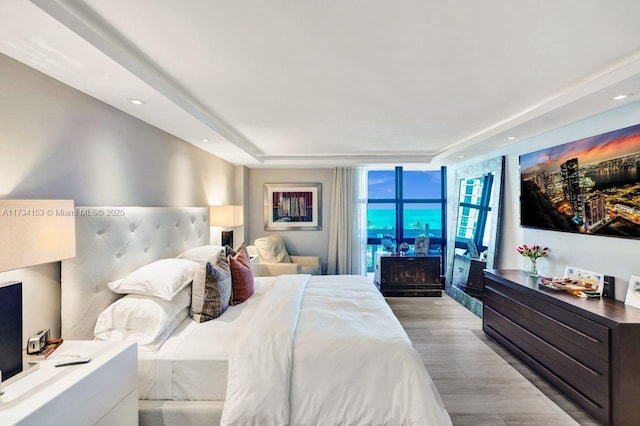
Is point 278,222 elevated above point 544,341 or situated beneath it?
elevated above

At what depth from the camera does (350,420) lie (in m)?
1.74

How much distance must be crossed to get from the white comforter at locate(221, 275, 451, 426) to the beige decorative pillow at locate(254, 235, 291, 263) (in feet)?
9.72

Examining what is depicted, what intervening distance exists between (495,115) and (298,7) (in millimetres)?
2343

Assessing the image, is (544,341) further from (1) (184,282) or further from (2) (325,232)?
(2) (325,232)

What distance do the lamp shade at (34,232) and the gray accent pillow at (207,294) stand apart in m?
0.94

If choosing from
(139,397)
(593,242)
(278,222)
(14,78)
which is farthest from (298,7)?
(278,222)

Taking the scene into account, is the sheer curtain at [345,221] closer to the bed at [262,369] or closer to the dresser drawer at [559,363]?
the dresser drawer at [559,363]

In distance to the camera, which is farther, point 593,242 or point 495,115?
point 495,115

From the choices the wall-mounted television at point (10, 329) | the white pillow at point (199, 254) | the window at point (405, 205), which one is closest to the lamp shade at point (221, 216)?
the white pillow at point (199, 254)

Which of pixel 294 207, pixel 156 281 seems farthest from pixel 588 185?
pixel 294 207

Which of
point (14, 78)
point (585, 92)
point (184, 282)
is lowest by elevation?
point (184, 282)

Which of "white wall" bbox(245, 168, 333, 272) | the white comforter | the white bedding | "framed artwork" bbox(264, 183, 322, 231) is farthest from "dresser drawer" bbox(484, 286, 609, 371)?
"framed artwork" bbox(264, 183, 322, 231)

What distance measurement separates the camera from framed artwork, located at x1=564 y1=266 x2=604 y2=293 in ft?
8.18

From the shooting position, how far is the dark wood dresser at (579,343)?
1.94 meters
